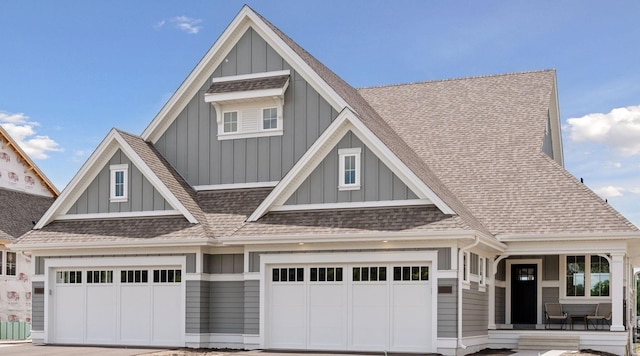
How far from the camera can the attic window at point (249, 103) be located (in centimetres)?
2628

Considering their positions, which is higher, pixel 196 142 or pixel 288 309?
pixel 196 142

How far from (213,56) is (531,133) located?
10713 mm

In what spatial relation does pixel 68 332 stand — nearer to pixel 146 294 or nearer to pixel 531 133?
pixel 146 294

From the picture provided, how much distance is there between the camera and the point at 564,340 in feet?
80.6

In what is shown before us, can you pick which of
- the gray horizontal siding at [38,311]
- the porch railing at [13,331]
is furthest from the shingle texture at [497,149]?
the porch railing at [13,331]

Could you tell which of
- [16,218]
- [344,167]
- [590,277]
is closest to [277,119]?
[344,167]

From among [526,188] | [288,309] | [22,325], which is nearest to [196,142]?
[288,309]

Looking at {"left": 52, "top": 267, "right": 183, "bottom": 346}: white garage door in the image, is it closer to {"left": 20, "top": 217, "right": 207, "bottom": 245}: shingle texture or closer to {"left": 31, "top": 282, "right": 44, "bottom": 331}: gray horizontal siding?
{"left": 31, "top": 282, "right": 44, "bottom": 331}: gray horizontal siding

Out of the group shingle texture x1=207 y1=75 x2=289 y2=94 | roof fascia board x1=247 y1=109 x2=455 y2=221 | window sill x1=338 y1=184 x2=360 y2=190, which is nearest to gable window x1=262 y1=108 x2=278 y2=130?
shingle texture x1=207 y1=75 x2=289 y2=94

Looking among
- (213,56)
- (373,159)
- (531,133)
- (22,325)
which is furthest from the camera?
(22,325)

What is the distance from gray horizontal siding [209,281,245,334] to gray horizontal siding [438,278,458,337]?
5.80 m

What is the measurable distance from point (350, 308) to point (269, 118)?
6790 mm

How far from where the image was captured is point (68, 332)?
2625 centimetres

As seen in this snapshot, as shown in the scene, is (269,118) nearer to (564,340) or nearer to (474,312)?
(474,312)
